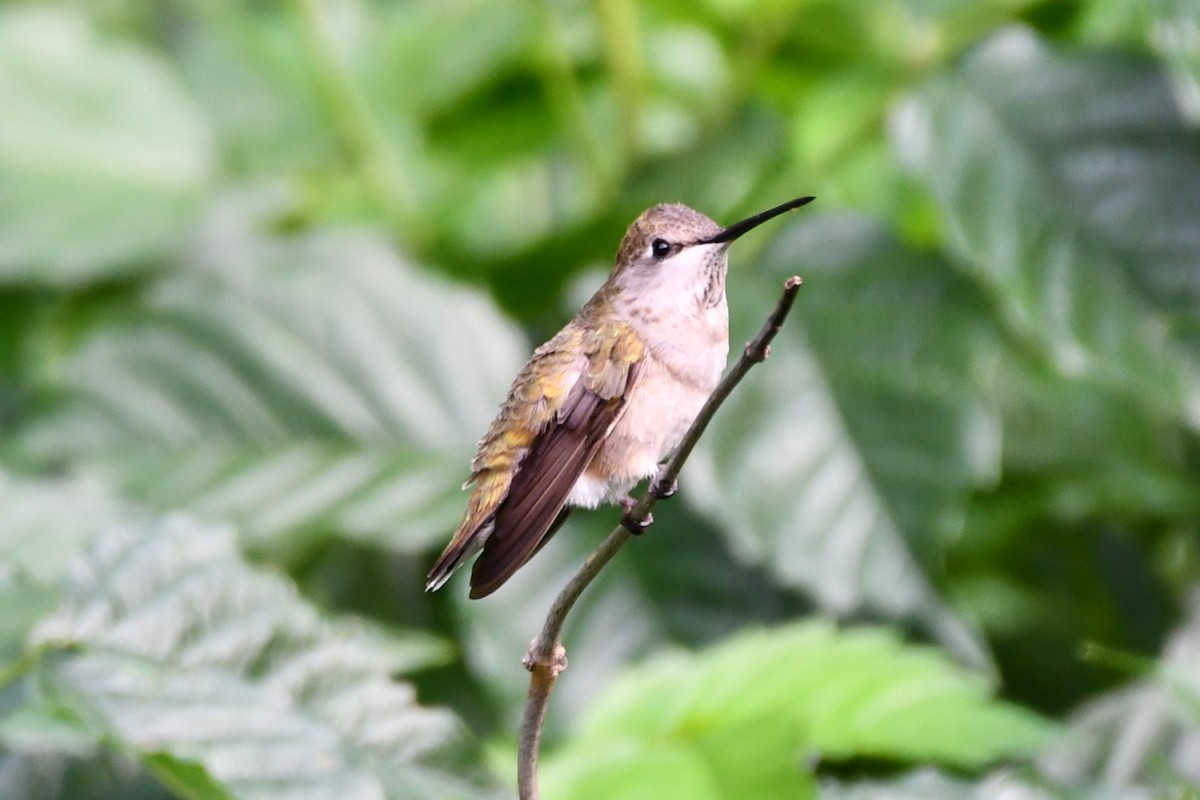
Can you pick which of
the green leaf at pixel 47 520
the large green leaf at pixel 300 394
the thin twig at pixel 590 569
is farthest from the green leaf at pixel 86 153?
the thin twig at pixel 590 569

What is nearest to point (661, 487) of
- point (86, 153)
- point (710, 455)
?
point (710, 455)

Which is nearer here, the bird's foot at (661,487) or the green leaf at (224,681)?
the bird's foot at (661,487)

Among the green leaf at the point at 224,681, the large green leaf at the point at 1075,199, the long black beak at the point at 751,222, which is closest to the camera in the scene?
the long black beak at the point at 751,222

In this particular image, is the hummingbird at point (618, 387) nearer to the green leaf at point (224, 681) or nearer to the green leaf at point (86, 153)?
the green leaf at point (224, 681)

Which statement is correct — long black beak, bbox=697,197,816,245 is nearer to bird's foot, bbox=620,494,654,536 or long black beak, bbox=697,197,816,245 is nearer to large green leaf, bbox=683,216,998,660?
Answer: bird's foot, bbox=620,494,654,536

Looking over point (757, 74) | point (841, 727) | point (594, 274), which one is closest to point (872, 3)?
point (757, 74)

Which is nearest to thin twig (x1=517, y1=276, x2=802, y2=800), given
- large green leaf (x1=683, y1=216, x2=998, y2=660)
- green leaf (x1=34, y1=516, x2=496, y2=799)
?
green leaf (x1=34, y1=516, x2=496, y2=799)

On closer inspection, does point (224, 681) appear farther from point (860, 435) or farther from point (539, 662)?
Result: point (860, 435)
